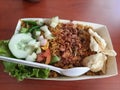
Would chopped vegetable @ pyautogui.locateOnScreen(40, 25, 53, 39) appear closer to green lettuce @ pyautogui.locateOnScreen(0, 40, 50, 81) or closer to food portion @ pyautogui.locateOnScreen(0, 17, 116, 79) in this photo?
food portion @ pyautogui.locateOnScreen(0, 17, 116, 79)

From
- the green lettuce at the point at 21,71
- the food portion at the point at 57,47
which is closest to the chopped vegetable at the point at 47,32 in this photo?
the food portion at the point at 57,47

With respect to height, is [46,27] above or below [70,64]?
above

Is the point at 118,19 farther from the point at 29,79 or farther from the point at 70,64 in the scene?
the point at 29,79

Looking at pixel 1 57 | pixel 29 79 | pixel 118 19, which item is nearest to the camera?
pixel 1 57

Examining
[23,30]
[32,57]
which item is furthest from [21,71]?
[23,30]

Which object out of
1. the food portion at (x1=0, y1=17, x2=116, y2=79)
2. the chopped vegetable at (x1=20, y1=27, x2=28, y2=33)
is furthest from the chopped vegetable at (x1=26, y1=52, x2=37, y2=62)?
the chopped vegetable at (x1=20, y1=27, x2=28, y2=33)


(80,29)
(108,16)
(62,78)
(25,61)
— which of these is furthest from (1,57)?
(108,16)

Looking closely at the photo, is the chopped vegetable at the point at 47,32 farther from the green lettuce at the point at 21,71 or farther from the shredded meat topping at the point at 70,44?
the green lettuce at the point at 21,71

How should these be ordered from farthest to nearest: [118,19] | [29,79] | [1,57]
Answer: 1. [118,19]
2. [29,79]
3. [1,57]

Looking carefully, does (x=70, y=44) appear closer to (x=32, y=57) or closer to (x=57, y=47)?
(x=57, y=47)
